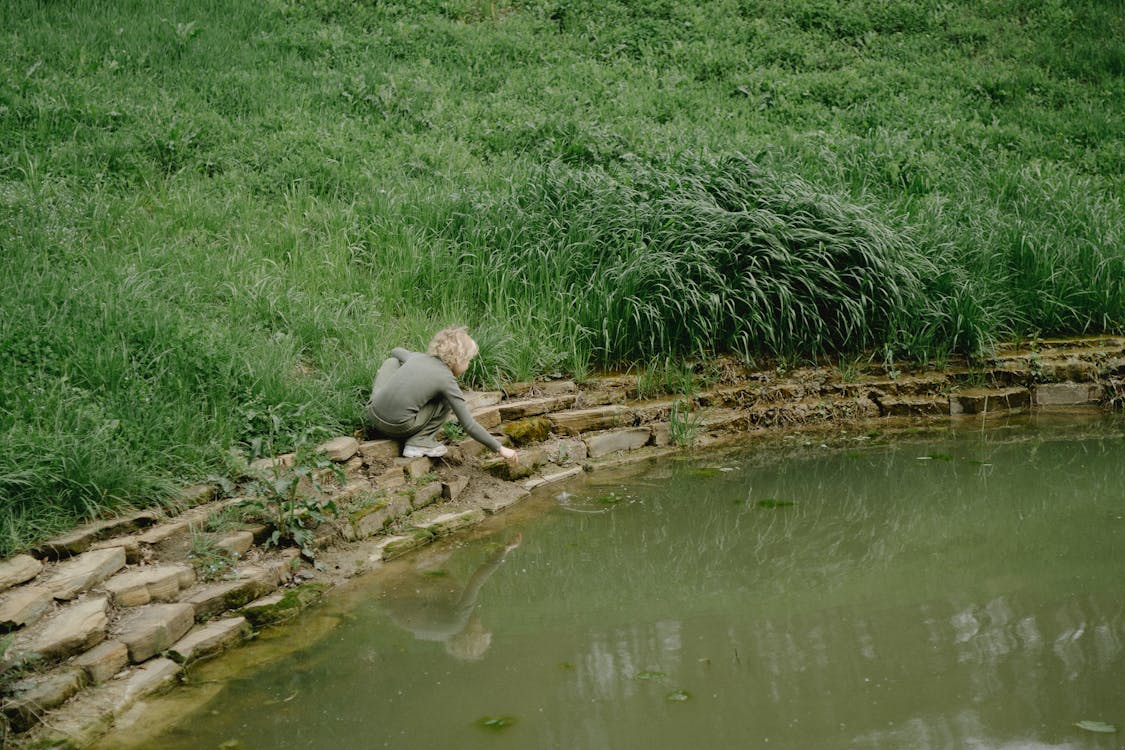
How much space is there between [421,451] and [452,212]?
3161 mm

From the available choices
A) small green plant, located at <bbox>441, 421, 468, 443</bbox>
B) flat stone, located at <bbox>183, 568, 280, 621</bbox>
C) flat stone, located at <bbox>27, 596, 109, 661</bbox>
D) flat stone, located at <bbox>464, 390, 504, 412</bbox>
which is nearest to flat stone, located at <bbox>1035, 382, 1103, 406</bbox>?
flat stone, located at <bbox>464, 390, 504, 412</bbox>

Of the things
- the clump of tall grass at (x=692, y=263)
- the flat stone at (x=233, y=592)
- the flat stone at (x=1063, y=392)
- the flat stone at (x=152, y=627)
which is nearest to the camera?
the flat stone at (x=152, y=627)

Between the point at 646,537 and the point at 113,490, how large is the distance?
3018mm

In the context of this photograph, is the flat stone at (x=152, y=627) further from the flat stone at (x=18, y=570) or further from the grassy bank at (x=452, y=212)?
the grassy bank at (x=452, y=212)

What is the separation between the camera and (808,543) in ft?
18.7

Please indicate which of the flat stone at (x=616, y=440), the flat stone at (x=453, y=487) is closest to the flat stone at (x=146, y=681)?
the flat stone at (x=453, y=487)

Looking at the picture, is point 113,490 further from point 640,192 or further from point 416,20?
point 416,20

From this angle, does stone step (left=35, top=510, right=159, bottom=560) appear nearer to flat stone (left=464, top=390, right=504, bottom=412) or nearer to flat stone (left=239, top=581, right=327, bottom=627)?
flat stone (left=239, top=581, right=327, bottom=627)

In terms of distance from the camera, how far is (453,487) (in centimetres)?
632

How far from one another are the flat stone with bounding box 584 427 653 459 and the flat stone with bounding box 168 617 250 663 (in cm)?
326

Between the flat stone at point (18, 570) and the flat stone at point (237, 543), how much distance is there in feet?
2.85

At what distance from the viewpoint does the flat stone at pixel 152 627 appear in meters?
4.19

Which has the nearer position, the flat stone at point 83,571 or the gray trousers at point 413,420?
the flat stone at point 83,571

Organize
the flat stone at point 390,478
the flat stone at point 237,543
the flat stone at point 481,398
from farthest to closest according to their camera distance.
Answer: the flat stone at point 481,398 < the flat stone at point 390,478 < the flat stone at point 237,543
